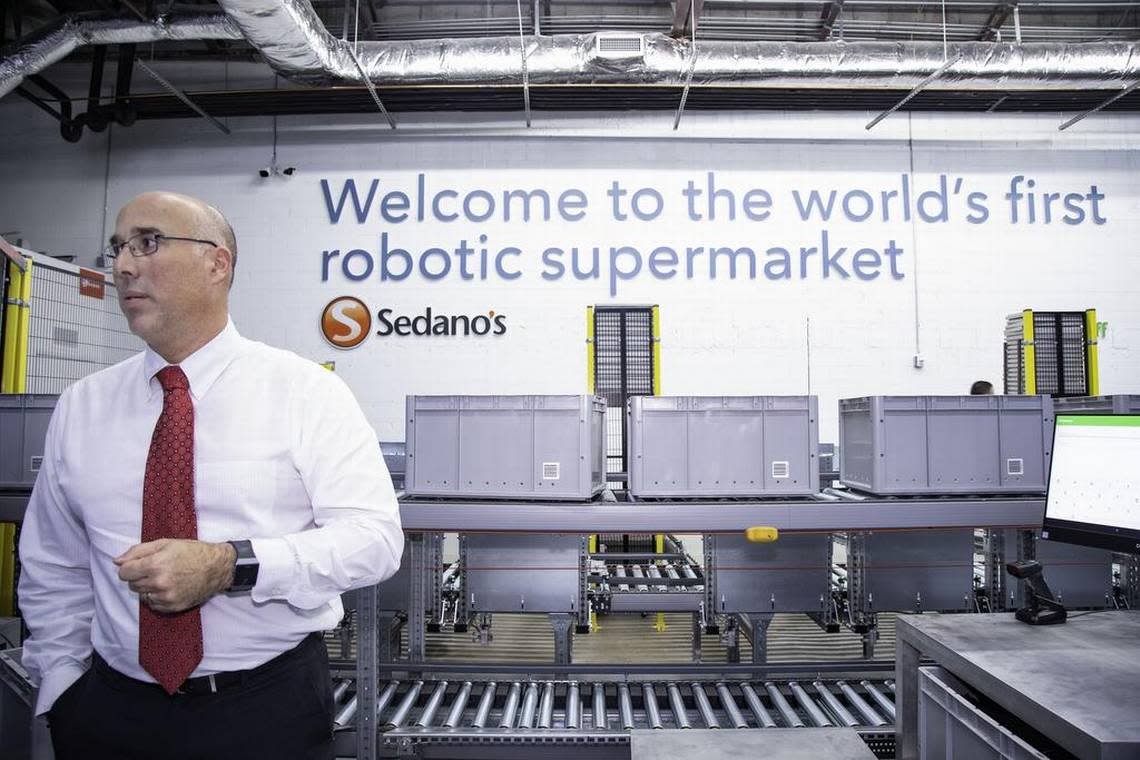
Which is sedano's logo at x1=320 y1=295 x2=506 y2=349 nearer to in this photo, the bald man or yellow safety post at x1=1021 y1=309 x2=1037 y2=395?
yellow safety post at x1=1021 y1=309 x2=1037 y2=395

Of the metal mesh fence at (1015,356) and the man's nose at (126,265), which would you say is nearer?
the man's nose at (126,265)

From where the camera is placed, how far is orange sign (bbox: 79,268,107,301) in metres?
4.17

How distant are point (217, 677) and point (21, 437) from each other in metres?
2.33

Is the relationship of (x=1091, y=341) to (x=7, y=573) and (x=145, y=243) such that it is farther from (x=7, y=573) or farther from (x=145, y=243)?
(x=7, y=573)

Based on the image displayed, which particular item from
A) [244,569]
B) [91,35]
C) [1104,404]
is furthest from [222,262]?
[91,35]

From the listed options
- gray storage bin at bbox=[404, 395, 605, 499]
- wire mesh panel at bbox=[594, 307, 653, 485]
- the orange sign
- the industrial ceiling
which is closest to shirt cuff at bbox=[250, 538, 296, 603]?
gray storage bin at bbox=[404, 395, 605, 499]

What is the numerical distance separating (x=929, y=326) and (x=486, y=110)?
13.7ft

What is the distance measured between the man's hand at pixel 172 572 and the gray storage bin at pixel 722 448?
170cm

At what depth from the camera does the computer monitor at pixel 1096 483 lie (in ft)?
4.90

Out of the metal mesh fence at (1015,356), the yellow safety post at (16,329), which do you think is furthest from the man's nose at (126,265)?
the metal mesh fence at (1015,356)

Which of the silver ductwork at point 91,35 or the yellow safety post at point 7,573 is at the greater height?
the silver ductwork at point 91,35

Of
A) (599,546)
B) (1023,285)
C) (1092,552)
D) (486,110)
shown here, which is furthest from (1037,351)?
(486,110)

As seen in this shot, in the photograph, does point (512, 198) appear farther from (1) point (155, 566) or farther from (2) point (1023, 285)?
(1) point (155, 566)

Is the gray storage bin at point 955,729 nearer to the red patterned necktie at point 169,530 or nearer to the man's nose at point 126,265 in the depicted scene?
the red patterned necktie at point 169,530
